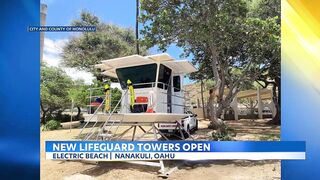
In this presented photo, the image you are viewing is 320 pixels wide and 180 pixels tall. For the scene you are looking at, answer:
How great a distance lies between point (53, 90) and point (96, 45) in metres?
0.72

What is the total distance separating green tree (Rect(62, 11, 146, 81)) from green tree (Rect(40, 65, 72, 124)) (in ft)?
0.60

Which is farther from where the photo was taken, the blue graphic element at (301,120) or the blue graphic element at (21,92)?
the blue graphic element at (21,92)

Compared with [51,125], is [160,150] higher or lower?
lower

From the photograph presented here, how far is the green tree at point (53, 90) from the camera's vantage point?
13.2 feet

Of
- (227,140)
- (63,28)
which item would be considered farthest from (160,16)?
(227,140)

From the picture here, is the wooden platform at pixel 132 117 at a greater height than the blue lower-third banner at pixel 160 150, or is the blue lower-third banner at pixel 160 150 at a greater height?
the wooden platform at pixel 132 117

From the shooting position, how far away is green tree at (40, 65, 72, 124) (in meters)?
4.03

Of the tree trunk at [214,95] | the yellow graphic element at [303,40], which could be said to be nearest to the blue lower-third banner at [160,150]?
the tree trunk at [214,95]

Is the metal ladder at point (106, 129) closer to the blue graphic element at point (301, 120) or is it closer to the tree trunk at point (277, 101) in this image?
the tree trunk at point (277, 101)

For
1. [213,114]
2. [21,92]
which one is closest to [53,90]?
[21,92]

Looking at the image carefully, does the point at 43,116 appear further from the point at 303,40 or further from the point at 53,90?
the point at 303,40

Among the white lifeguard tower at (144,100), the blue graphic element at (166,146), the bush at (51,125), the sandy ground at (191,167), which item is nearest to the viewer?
the blue graphic element at (166,146)

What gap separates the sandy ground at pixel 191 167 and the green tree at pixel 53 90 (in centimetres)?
31

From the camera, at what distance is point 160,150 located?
12.3 ft
